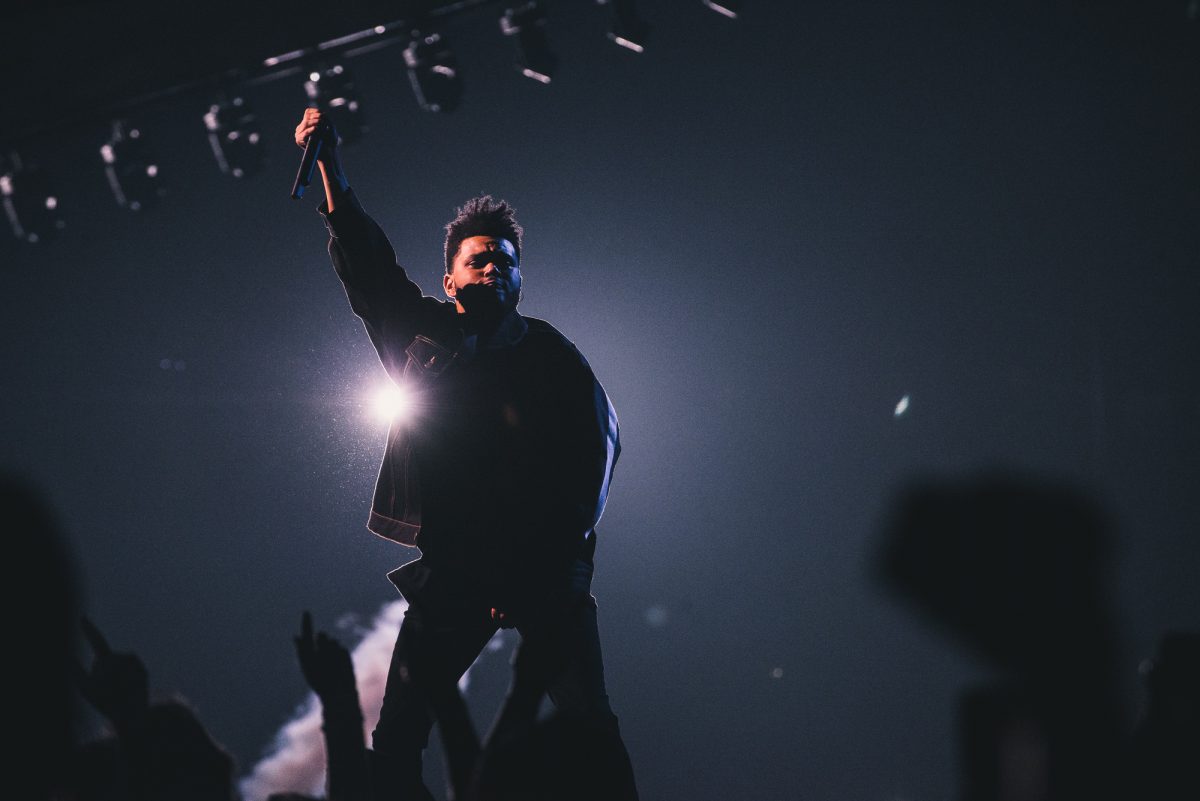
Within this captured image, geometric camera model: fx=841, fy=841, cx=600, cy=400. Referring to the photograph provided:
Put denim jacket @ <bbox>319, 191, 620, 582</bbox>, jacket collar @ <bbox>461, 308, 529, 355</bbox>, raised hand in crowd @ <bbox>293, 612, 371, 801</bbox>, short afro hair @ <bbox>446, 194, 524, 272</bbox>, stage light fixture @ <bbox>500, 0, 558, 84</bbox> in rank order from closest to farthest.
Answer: raised hand in crowd @ <bbox>293, 612, 371, 801</bbox>
denim jacket @ <bbox>319, 191, 620, 582</bbox>
jacket collar @ <bbox>461, 308, 529, 355</bbox>
short afro hair @ <bbox>446, 194, 524, 272</bbox>
stage light fixture @ <bbox>500, 0, 558, 84</bbox>

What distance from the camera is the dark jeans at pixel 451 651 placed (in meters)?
2.38

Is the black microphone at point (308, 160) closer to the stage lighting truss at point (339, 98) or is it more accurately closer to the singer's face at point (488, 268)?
the singer's face at point (488, 268)

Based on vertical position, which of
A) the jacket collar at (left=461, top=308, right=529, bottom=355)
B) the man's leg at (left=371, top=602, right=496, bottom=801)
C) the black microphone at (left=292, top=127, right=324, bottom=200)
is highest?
the black microphone at (left=292, top=127, right=324, bottom=200)

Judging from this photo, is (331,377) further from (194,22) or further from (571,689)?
(571,689)

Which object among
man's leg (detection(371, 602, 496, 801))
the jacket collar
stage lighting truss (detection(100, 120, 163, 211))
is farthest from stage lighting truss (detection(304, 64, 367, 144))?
man's leg (detection(371, 602, 496, 801))

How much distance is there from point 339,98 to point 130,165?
137 cm

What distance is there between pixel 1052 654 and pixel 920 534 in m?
2.48

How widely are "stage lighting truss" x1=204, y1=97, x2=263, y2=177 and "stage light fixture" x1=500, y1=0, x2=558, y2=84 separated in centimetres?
161

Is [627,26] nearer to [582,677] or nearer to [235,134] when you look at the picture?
[235,134]

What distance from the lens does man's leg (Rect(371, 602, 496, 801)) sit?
7.66 ft

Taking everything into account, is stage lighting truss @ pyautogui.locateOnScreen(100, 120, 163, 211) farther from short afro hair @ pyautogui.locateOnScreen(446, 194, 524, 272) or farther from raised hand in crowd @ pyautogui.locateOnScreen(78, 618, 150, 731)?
raised hand in crowd @ pyautogui.locateOnScreen(78, 618, 150, 731)

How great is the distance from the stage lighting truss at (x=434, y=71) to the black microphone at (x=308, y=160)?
2.26 meters

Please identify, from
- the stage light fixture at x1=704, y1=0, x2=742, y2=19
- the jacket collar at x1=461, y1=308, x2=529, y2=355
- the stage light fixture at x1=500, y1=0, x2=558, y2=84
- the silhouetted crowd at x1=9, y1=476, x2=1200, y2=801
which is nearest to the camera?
the silhouetted crowd at x1=9, y1=476, x2=1200, y2=801

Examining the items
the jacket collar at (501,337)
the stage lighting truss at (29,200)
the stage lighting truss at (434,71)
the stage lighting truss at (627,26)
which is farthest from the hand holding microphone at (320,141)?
the stage lighting truss at (29,200)
